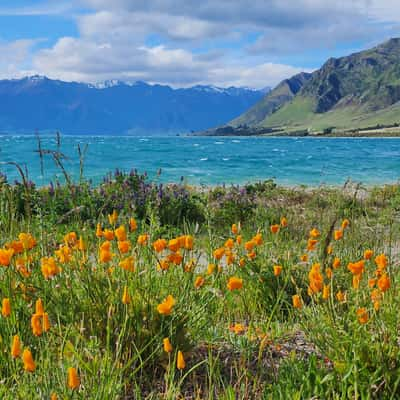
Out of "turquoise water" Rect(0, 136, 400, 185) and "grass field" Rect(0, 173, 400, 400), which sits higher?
"grass field" Rect(0, 173, 400, 400)

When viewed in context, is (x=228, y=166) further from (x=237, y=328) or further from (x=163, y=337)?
(x=163, y=337)

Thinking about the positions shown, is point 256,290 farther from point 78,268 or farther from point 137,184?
point 137,184

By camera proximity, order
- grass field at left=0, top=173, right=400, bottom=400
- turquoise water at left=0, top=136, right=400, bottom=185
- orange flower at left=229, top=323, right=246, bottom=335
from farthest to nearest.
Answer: turquoise water at left=0, top=136, right=400, bottom=185
orange flower at left=229, top=323, right=246, bottom=335
grass field at left=0, top=173, right=400, bottom=400

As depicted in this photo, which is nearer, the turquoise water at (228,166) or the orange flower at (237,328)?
the orange flower at (237,328)

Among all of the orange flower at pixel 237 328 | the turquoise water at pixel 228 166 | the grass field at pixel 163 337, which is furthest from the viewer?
A: the turquoise water at pixel 228 166

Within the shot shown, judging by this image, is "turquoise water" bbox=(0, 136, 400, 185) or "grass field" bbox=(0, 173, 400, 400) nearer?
"grass field" bbox=(0, 173, 400, 400)

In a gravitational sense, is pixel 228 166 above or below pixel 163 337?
below

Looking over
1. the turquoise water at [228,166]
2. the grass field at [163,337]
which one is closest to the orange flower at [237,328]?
the grass field at [163,337]

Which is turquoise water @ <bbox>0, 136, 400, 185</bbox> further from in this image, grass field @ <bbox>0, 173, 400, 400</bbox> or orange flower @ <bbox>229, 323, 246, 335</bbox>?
orange flower @ <bbox>229, 323, 246, 335</bbox>

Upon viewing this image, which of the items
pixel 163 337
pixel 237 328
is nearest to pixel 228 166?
pixel 237 328

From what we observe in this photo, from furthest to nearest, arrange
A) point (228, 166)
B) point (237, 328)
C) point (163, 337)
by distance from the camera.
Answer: point (228, 166) → point (237, 328) → point (163, 337)

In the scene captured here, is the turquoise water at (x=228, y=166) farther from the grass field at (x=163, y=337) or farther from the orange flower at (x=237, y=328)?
the orange flower at (x=237, y=328)

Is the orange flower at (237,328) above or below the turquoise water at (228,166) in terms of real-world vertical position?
above

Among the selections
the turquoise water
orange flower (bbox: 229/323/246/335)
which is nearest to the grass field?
orange flower (bbox: 229/323/246/335)
